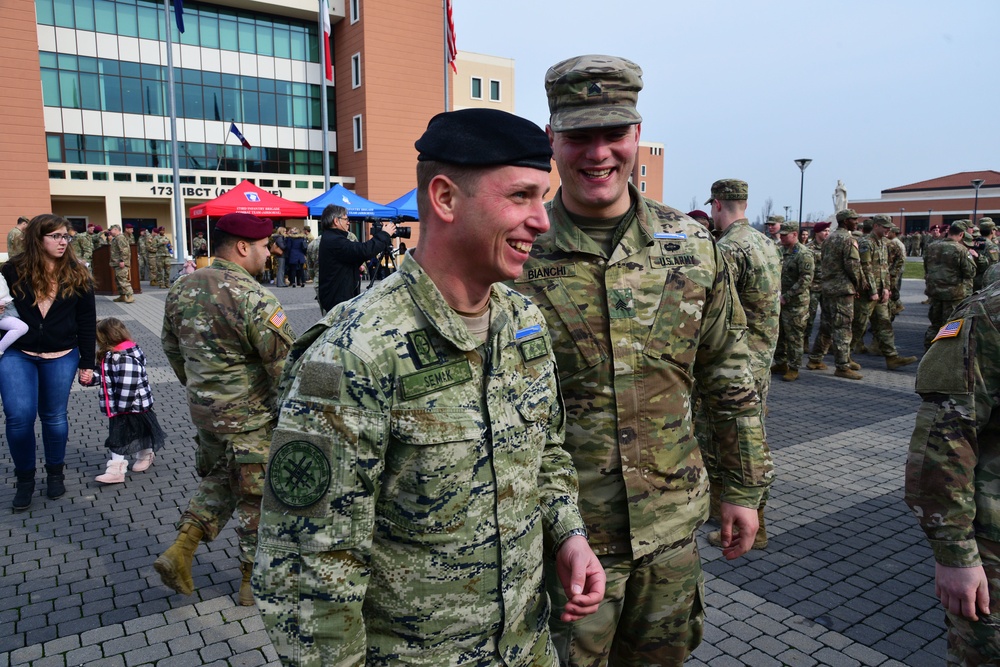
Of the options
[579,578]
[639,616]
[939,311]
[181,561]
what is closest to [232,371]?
[181,561]

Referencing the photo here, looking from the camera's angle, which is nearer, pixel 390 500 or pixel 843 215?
pixel 390 500

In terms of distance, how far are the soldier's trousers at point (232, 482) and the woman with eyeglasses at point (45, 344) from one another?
81.1 inches

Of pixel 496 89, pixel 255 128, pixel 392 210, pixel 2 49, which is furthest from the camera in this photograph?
pixel 496 89

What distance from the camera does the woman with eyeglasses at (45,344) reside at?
505cm

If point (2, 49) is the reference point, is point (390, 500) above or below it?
below

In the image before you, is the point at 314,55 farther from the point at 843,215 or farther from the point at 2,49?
the point at 843,215

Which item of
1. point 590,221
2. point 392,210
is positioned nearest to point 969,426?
point 590,221

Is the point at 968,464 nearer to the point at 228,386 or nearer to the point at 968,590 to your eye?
the point at 968,590

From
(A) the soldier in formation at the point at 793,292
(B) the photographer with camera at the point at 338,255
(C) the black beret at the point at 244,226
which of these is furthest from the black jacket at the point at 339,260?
(A) the soldier in formation at the point at 793,292

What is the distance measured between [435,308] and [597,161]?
96 cm

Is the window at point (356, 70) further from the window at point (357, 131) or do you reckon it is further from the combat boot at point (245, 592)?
the combat boot at point (245, 592)

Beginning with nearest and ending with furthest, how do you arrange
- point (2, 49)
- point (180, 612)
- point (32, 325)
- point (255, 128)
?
1. point (180, 612)
2. point (32, 325)
3. point (2, 49)
4. point (255, 128)

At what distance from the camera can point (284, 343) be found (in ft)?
12.7

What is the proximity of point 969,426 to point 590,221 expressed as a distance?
1.35m
